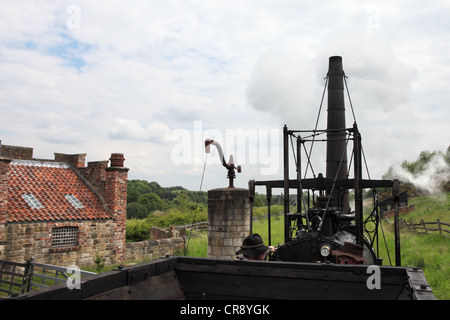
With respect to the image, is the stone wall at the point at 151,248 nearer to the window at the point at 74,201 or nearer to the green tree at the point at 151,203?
the window at the point at 74,201

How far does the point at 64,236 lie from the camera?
50.4ft

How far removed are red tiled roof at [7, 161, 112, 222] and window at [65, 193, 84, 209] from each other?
0.12 metres

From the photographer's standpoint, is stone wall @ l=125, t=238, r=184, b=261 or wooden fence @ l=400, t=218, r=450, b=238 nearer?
stone wall @ l=125, t=238, r=184, b=261

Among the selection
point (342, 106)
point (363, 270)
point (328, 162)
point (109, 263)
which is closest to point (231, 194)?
point (328, 162)

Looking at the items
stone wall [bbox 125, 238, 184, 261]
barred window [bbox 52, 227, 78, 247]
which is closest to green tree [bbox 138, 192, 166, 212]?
stone wall [bbox 125, 238, 184, 261]

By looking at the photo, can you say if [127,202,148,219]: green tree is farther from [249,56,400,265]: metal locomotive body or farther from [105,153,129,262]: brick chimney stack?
[249,56,400,265]: metal locomotive body

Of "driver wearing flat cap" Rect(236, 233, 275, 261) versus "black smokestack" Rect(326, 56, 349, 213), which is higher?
"black smokestack" Rect(326, 56, 349, 213)

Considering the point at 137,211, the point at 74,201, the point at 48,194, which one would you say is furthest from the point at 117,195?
the point at 137,211

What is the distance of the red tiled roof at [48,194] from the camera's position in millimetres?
14644

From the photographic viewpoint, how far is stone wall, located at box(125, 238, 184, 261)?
18.2m

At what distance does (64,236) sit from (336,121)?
38.4ft

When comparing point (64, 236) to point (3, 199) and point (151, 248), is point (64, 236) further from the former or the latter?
point (151, 248)

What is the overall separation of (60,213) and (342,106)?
1193 centimetres

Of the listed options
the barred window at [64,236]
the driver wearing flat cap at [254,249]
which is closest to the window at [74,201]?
the barred window at [64,236]
